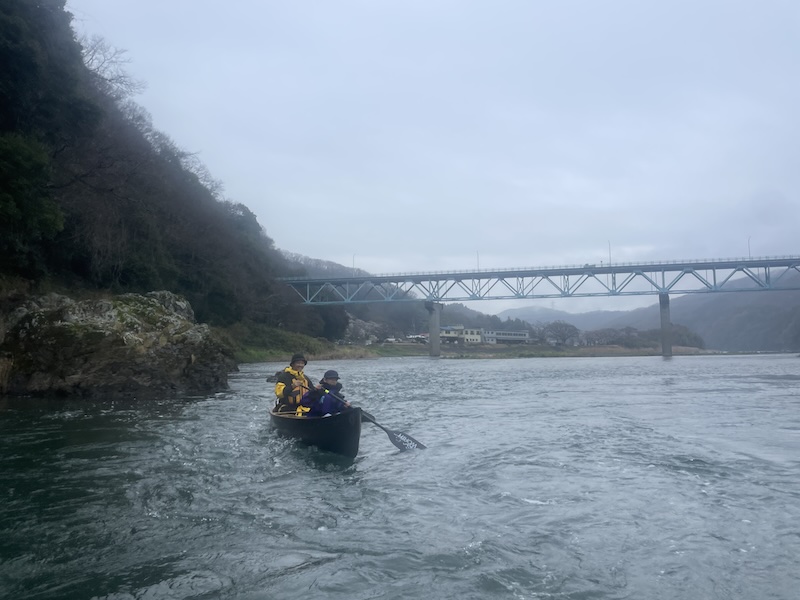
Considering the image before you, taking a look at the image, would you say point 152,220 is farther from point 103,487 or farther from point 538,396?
point 103,487

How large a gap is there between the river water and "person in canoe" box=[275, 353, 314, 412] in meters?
0.66

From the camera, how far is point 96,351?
19.7 metres

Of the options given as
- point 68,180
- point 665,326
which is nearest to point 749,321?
point 665,326

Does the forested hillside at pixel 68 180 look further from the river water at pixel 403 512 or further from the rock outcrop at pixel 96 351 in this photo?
the river water at pixel 403 512

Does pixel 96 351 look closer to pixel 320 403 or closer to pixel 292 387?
pixel 292 387

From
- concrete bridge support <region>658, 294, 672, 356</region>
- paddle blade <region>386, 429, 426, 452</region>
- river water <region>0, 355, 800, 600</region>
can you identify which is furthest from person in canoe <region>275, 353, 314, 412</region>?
concrete bridge support <region>658, 294, 672, 356</region>

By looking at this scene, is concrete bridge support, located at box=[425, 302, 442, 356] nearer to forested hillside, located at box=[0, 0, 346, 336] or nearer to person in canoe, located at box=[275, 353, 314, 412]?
forested hillside, located at box=[0, 0, 346, 336]

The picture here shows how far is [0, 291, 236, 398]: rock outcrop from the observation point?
62.7 ft

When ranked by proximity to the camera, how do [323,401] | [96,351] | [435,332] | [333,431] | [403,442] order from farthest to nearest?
1. [435,332]
2. [96,351]
3. [323,401]
4. [403,442]
5. [333,431]

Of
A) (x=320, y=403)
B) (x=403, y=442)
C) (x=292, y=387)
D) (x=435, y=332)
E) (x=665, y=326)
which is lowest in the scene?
(x=403, y=442)

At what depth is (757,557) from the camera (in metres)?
5.97

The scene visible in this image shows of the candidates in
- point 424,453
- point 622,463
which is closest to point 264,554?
point 424,453

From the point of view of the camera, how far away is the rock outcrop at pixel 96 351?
19109mm

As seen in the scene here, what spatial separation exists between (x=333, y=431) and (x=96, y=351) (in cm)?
1205
